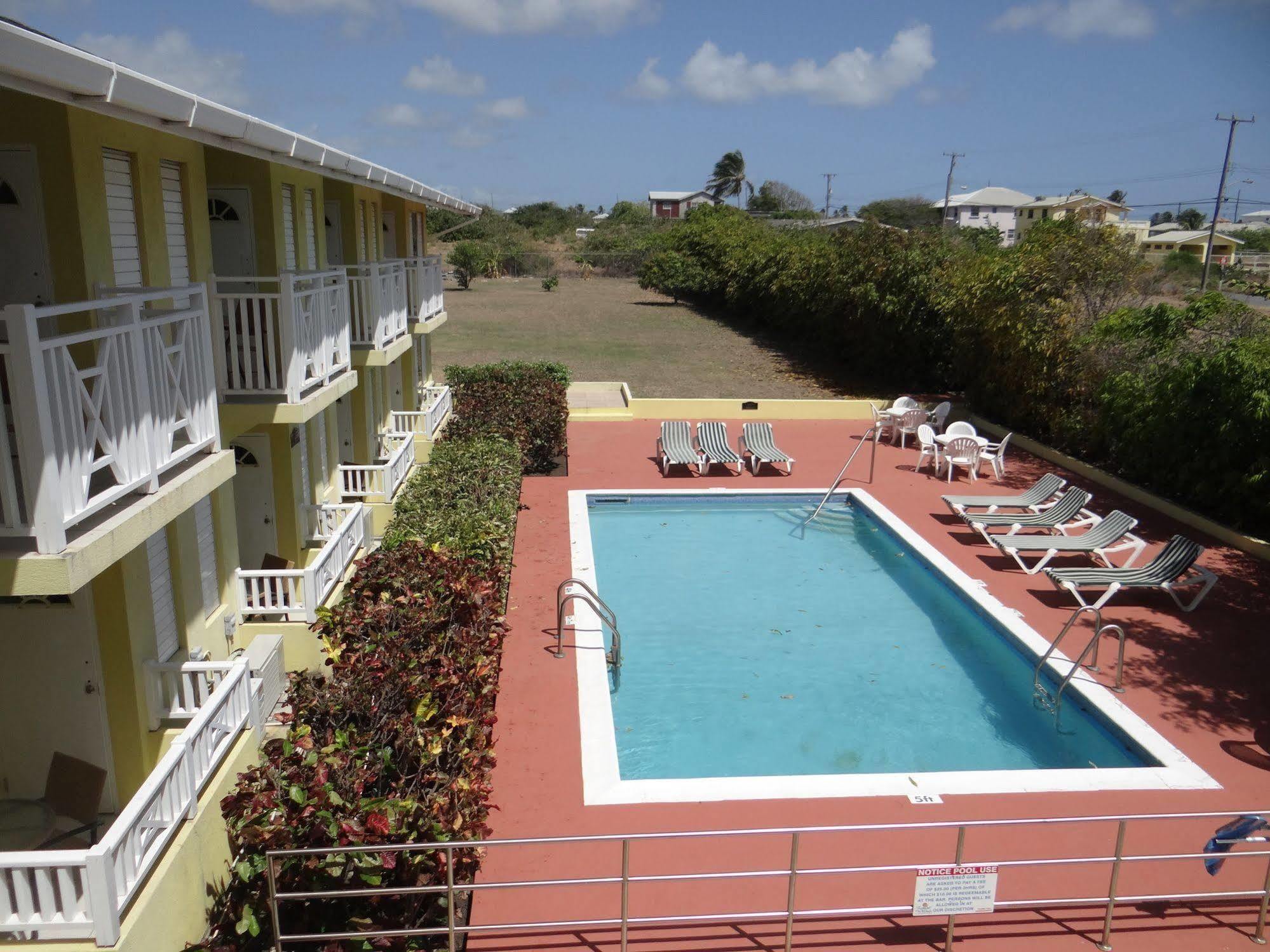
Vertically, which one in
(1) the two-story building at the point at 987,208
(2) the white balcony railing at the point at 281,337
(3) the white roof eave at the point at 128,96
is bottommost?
(2) the white balcony railing at the point at 281,337

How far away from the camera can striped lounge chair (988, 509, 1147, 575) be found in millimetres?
12695

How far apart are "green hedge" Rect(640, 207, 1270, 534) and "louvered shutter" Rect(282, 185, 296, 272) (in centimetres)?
1305

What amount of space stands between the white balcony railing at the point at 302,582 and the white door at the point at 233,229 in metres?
3.06

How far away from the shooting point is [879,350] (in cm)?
2864

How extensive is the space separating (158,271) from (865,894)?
23.8 ft

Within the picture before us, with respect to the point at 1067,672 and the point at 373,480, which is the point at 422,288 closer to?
the point at 373,480

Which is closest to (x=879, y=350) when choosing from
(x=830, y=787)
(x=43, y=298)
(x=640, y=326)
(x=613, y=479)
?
(x=613, y=479)

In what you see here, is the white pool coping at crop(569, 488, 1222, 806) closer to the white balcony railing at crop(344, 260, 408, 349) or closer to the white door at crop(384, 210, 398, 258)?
the white balcony railing at crop(344, 260, 408, 349)

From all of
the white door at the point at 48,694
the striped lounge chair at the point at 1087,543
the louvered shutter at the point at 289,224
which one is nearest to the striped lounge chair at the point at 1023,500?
the striped lounge chair at the point at 1087,543

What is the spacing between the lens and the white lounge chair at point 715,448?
17.9 metres

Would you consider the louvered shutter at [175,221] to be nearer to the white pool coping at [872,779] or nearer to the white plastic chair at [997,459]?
the white pool coping at [872,779]

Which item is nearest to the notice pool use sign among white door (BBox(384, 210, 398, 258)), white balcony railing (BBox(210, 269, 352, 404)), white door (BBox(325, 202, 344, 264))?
white balcony railing (BBox(210, 269, 352, 404))

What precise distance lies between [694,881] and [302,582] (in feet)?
16.8

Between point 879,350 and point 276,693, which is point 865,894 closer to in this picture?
point 276,693
